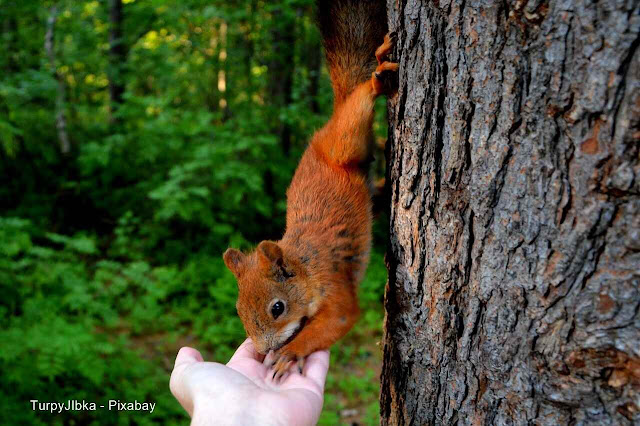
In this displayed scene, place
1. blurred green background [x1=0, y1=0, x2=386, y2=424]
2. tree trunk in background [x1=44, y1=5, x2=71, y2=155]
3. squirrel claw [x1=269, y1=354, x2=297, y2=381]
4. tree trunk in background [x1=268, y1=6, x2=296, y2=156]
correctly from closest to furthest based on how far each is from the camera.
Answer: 1. squirrel claw [x1=269, y1=354, x2=297, y2=381]
2. blurred green background [x1=0, y1=0, x2=386, y2=424]
3. tree trunk in background [x1=268, y1=6, x2=296, y2=156]
4. tree trunk in background [x1=44, y1=5, x2=71, y2=155]

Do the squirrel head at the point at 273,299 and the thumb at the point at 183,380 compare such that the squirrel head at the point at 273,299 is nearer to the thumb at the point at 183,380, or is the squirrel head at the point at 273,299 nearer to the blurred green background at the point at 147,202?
the thumb at the point at 183,380

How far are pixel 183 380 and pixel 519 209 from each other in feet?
4.23

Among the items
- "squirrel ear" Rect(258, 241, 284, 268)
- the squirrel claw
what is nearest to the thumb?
the squirrel claw

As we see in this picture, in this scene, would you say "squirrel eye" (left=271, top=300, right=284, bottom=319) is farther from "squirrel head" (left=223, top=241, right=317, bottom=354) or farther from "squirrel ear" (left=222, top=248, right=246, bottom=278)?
"squirrel ear" (left=222, top=248, right=246, bottom=278)

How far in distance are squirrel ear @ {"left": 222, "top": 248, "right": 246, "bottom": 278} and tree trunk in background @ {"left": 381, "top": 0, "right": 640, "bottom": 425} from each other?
95 cm

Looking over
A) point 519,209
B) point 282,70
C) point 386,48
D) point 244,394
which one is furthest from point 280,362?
point 282,70

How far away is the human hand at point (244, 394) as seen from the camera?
1497mm

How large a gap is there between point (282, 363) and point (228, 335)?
278 centimetres

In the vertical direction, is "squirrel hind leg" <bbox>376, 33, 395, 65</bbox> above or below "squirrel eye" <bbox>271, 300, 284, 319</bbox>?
above

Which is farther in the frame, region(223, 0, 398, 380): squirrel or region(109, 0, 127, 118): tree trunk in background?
region(109, 0, 127, 118): tree trunk in background

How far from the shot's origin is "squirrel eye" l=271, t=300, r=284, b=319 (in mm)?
2109

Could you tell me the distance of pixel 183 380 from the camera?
1.69 m

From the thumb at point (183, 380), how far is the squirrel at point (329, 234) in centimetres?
33

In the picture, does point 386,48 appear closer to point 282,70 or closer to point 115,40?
point 282,70
